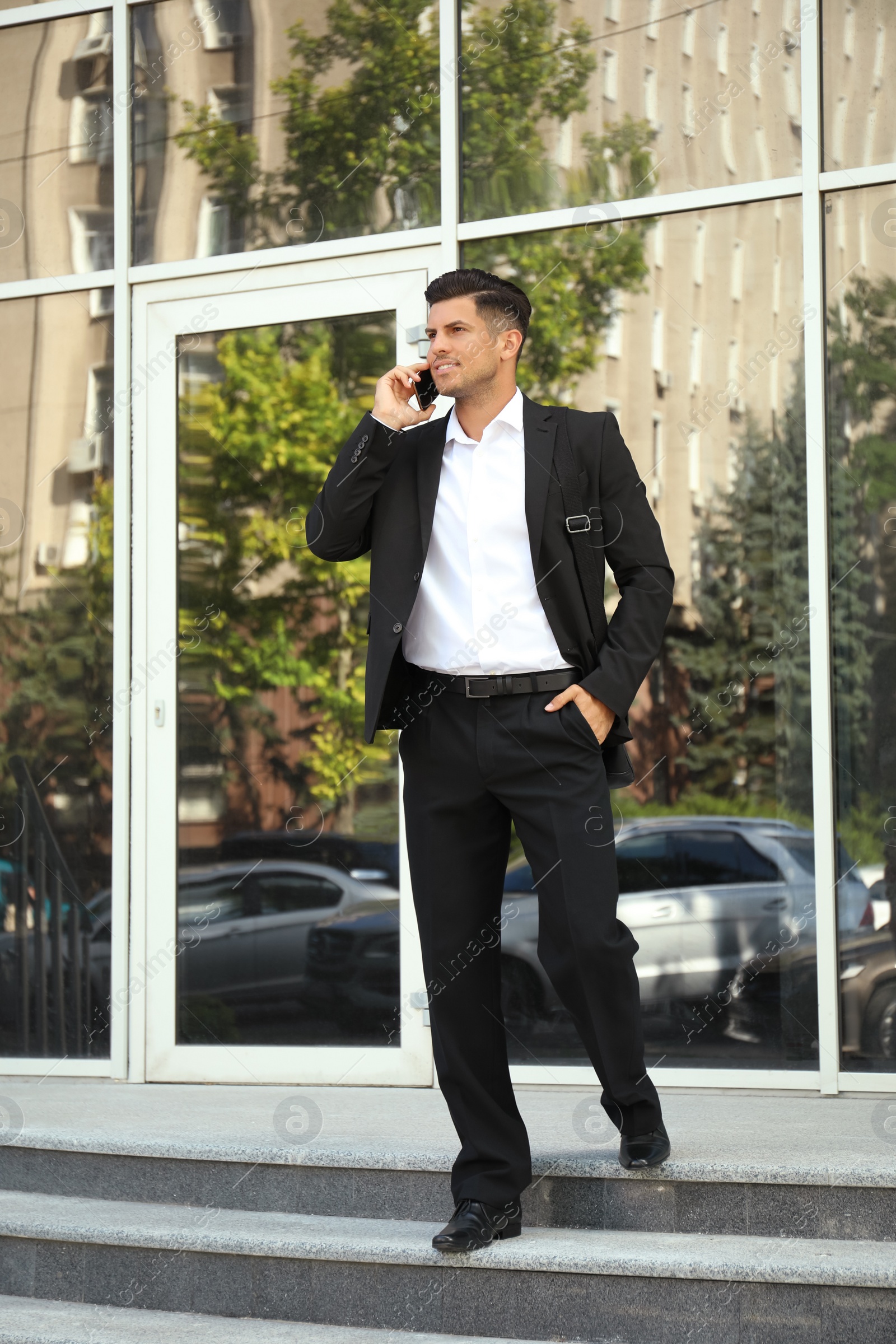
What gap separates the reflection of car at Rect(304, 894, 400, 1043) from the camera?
15.5 ft

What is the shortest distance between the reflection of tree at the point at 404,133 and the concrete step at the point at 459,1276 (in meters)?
3.15

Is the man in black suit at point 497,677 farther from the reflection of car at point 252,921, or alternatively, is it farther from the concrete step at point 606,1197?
the reflection of car at point 252,921

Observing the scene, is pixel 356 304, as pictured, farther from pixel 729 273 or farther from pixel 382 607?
pixel 382 607

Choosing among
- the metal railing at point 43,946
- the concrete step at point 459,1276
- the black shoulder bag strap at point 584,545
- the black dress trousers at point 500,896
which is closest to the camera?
the concrete step at point 459,1276

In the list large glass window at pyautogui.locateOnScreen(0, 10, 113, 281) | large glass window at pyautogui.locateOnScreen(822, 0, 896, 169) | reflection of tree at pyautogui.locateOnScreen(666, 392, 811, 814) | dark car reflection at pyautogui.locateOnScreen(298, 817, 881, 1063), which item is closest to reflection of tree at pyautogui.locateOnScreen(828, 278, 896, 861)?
reflection of tree at pyautogui.locateOnScreen(666, 392, 811, 814)

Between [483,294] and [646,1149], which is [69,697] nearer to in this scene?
[483,294]

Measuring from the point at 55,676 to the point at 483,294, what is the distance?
2818mm

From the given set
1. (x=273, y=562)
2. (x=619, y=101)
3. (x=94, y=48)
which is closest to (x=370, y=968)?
(x=273, y=562)

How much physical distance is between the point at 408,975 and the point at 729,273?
237 cm

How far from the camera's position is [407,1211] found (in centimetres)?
324

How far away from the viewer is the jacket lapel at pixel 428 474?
293 cm

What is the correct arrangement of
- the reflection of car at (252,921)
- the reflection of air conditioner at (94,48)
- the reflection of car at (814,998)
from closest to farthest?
1. the reflection of car at (814,998)
2. the reflection of car at (252,921)
3. the reflection of air conditioner at (94,48)

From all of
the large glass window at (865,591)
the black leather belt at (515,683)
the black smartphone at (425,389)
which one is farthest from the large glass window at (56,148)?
the black leather belt at (515,683)

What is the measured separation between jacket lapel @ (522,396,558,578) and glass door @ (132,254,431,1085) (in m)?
1.91
